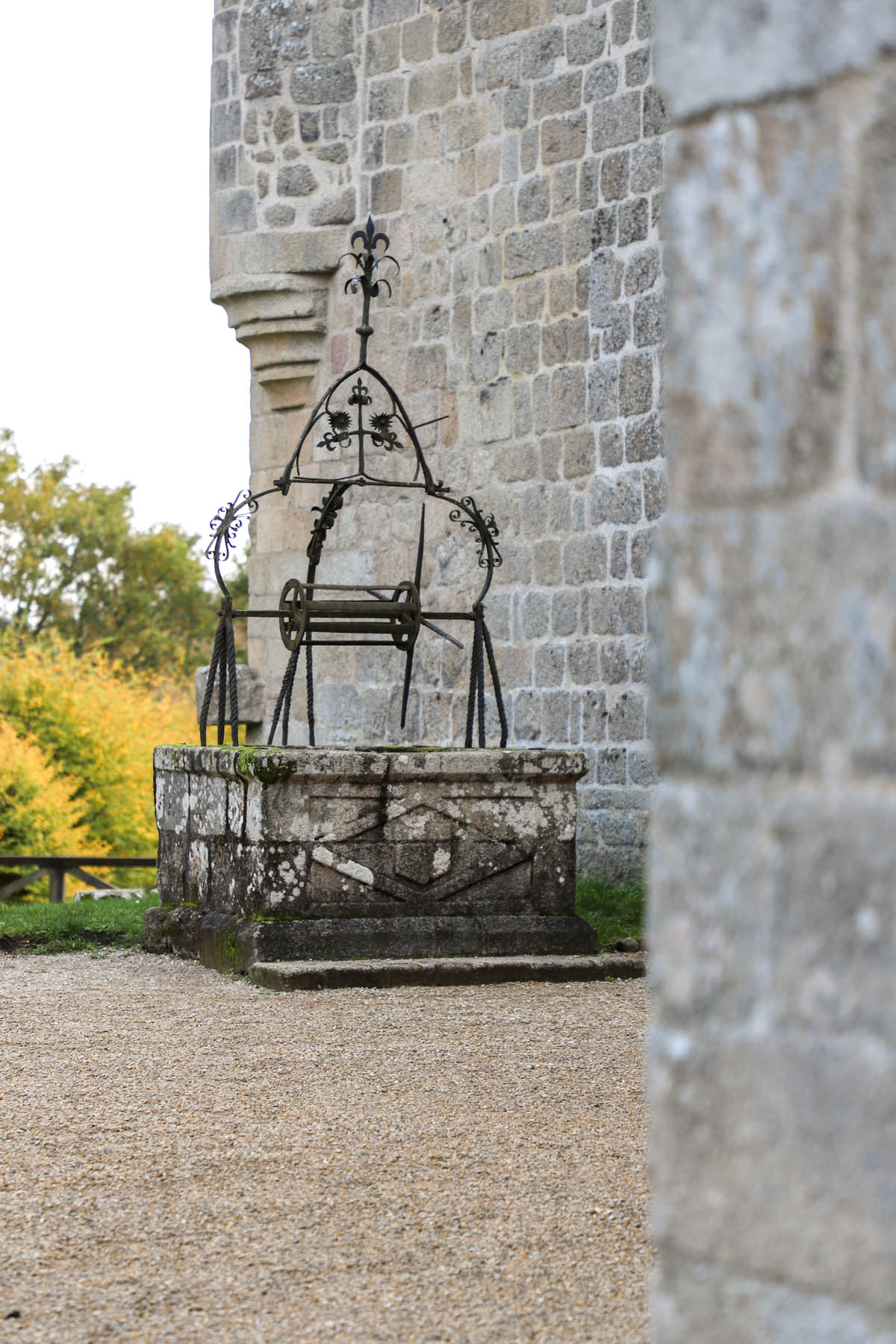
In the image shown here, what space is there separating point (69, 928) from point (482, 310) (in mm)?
3974

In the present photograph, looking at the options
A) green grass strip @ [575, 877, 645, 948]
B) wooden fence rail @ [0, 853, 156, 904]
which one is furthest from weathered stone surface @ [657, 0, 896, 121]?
wooden fence rail @ [0, 853, 156, 904]

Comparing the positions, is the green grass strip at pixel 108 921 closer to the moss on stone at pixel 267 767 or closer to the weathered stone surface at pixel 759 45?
the moss on stone at pixel 267 767

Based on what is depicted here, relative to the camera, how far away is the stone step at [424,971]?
5.24 metres

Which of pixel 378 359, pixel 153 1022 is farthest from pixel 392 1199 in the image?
pixel 378 359

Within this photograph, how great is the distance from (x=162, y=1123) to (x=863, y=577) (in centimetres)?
274

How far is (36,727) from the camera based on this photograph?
13.6 m

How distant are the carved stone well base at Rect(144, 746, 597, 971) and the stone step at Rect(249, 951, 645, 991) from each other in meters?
0.09

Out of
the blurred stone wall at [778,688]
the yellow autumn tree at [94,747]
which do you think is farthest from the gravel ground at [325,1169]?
the yellow autumn tree at [94,747]

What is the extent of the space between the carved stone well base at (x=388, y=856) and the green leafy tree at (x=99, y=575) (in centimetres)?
2164

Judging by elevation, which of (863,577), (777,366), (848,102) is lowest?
(863,577)

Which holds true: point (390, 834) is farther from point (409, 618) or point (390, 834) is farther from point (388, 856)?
point (409, 618)

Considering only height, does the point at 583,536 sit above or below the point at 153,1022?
above

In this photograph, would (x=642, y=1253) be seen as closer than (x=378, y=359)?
Yes

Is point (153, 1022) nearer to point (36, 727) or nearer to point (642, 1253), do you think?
point (642, 1253)
